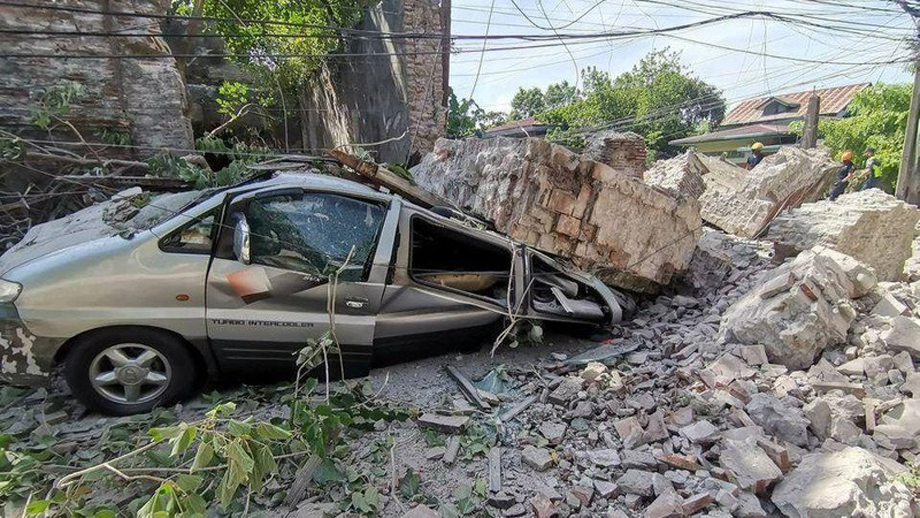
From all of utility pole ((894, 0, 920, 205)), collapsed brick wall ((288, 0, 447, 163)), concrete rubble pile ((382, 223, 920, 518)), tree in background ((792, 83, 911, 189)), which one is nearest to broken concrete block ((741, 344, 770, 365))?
concrete rubble pile ((382, 223, 920, 518))

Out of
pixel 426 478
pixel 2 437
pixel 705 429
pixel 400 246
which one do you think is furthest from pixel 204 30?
pixel 705 429

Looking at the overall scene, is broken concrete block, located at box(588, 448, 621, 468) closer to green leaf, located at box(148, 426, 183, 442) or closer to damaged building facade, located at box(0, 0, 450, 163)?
green leaf, located at box(148, 426, 183, 442)

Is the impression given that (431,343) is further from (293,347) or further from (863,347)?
(863,347)

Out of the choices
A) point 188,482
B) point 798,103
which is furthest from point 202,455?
point 798,103

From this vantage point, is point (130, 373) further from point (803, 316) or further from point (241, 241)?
point (803, 316)

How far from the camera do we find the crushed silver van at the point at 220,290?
9.32 feet

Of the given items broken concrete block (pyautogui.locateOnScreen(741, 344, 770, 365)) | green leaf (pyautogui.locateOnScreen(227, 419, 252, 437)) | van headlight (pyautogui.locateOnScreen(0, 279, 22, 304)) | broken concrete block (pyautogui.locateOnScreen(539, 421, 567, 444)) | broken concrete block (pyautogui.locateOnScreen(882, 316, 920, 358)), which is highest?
van headlight (pyautogui.locateOnScreen(0, 279, 22, 304))

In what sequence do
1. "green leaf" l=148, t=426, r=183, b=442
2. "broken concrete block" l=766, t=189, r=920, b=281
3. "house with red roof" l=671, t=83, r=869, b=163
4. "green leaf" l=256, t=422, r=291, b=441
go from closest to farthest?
"green leaf" l=148, t=426, r=183, b=442
"green leaf" l=256, t=422, r=291, b=441
"broken concrete block" l=766, t=189, r=920, b=281
"house with red roof" l=671, t=83, r=869, b=163

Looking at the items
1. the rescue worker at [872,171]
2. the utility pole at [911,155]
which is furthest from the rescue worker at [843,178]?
the rescue worker at [872,171]

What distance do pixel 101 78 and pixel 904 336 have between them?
9.01m

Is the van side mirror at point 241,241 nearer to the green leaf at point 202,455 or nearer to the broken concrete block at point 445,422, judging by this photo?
the green leaf at point 202,455

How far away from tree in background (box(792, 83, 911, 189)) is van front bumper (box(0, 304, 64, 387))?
17258 mm

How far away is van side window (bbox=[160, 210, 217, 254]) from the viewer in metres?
3.04

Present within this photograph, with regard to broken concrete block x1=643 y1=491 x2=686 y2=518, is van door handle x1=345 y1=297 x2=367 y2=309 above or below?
above
